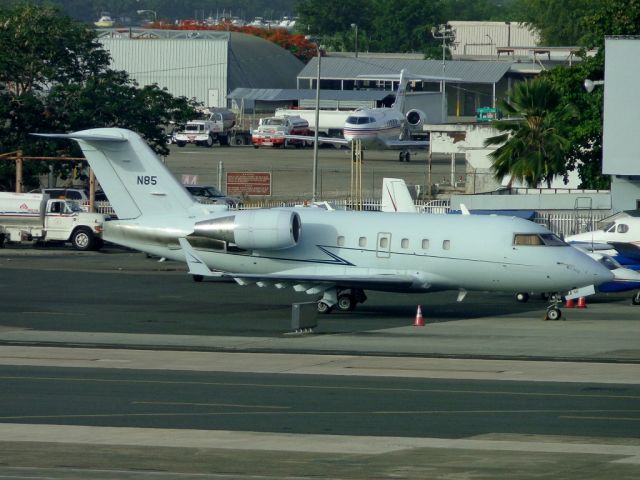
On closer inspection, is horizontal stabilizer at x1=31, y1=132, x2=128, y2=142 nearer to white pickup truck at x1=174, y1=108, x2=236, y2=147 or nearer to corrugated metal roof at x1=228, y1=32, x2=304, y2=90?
white pickup truck at x1=174, y1=108, x2=236, y2=147

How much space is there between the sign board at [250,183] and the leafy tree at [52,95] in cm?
548

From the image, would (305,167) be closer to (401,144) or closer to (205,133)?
(401,144)

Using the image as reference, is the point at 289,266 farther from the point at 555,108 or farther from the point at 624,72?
the point at 555,108

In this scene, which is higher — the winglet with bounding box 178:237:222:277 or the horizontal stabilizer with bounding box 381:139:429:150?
the horizontal stabilizer with bounding box 381:139:429:150

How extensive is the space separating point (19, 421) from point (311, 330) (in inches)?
491

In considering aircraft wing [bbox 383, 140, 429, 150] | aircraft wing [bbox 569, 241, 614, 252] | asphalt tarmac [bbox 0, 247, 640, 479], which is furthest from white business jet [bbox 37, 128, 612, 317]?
aircraft wing [bbox 383, 140, 429, 150]

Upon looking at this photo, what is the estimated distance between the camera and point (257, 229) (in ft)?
115

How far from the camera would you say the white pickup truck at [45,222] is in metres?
53.0

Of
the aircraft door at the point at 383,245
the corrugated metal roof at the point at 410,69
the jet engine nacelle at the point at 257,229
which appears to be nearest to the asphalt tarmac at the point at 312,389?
the aircraft door at the point at 383,245

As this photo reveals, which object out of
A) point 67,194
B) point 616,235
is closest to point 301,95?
point 67,194

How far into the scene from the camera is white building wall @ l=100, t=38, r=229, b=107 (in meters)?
128

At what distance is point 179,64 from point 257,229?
95.0 m

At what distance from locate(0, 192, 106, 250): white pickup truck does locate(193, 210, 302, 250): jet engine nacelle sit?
18.1m

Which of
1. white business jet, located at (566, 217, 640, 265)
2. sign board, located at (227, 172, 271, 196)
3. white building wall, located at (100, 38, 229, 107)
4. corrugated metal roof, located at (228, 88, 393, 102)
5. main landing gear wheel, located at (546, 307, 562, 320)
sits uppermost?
white building wall, located at (100, 38, 229, 107)
